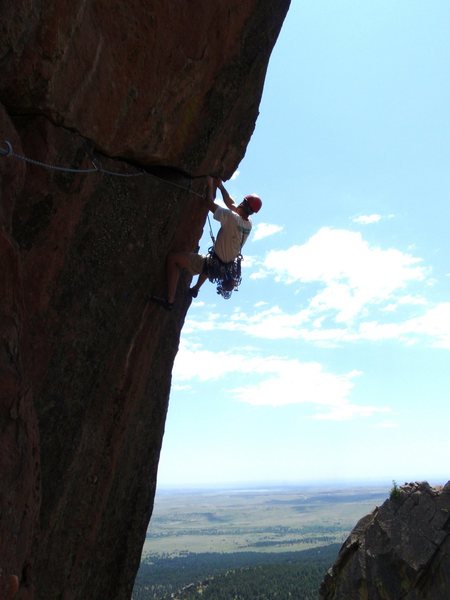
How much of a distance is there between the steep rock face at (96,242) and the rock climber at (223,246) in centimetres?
29

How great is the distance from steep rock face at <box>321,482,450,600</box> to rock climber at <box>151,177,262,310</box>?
12485mm

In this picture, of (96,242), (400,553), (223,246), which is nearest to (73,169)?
(96,242)

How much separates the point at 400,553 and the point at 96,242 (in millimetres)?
15000

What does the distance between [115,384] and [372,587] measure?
13672 mm

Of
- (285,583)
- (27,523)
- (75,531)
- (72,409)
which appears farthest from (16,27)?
(285,583)

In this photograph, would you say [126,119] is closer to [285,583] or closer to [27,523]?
[27,523]

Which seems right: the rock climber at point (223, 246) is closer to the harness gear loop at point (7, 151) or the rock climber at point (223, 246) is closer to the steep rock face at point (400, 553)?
the harness gear loop at point (7, 151)

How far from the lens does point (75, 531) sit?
6.80 metres

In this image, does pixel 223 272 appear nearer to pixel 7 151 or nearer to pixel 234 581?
pixel 7 151

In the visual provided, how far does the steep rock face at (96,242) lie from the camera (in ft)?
16.9

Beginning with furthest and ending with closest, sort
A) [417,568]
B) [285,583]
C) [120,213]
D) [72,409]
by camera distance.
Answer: [285,583] < [417,568] < [120,213] < [72,409]

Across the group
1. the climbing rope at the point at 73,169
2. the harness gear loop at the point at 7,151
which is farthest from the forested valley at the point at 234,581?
the harness gear loop at the point at 7,151

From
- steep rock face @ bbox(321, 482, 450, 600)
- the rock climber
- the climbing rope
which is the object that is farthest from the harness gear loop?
steep rock face @ bbox(321, 482, 450, 600)

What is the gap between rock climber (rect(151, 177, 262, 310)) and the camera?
8.48 metres
